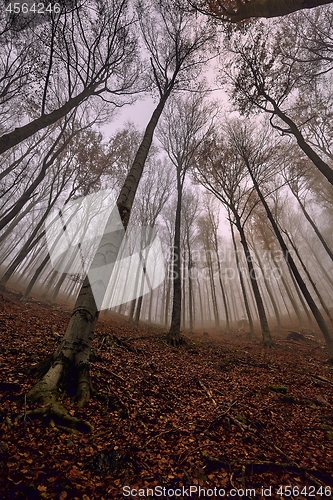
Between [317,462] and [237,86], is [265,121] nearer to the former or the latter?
[237,86]

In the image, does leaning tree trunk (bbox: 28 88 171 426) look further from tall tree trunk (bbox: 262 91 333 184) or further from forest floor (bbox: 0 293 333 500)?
tall tree trunk (bbox: 262 91 333 184)

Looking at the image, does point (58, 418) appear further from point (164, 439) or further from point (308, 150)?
point (308, 150)

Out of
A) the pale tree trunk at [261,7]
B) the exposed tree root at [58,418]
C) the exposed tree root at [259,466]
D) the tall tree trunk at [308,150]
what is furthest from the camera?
the tall tree trunk at [308,150]

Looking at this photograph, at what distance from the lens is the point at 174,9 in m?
7.48

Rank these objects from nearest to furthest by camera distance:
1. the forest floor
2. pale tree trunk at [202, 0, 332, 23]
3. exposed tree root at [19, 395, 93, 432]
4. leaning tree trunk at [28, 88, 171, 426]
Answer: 1. the forest floor
2. exposed tree root at [19, 395, 93, 432]
3. leaning tree trunk at [28, 88, 171, 426]
4. pale tree trunk at [202, 0, 332, 23]

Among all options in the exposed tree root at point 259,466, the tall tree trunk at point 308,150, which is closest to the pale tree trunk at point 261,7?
the tall tree trunk at point 308,150

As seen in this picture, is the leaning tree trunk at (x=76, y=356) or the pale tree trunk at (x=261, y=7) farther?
the pale tree trunk at (x=261, y=7)

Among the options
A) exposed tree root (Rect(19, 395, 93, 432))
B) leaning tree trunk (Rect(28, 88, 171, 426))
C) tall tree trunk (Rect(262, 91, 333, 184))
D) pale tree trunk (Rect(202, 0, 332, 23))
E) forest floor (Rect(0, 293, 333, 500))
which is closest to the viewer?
forest floor (Rect(0, 293, 333, 500))

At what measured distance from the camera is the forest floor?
1665 mm

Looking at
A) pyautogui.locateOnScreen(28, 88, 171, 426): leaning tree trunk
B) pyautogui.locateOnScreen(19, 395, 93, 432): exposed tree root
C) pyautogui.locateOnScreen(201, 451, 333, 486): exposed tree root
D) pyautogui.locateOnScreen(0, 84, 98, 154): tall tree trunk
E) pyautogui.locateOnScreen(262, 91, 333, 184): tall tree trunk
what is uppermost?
pyautogui.locateOnScreen(262, 91, 333, 184): tall tree trunk

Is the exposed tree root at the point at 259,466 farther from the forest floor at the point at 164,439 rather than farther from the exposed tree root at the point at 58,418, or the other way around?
the exposed tree root at the point at 58,418

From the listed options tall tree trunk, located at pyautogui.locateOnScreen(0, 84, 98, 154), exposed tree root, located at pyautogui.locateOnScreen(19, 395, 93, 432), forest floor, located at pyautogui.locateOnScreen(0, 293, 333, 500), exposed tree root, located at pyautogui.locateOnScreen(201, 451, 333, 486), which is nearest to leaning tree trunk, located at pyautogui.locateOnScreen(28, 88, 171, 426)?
exposed tree root, located at pyautogui.locateOnScreen(19, 395, 93, 432)

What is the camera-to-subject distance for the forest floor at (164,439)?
1.67 meters

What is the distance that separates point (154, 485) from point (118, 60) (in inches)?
485
